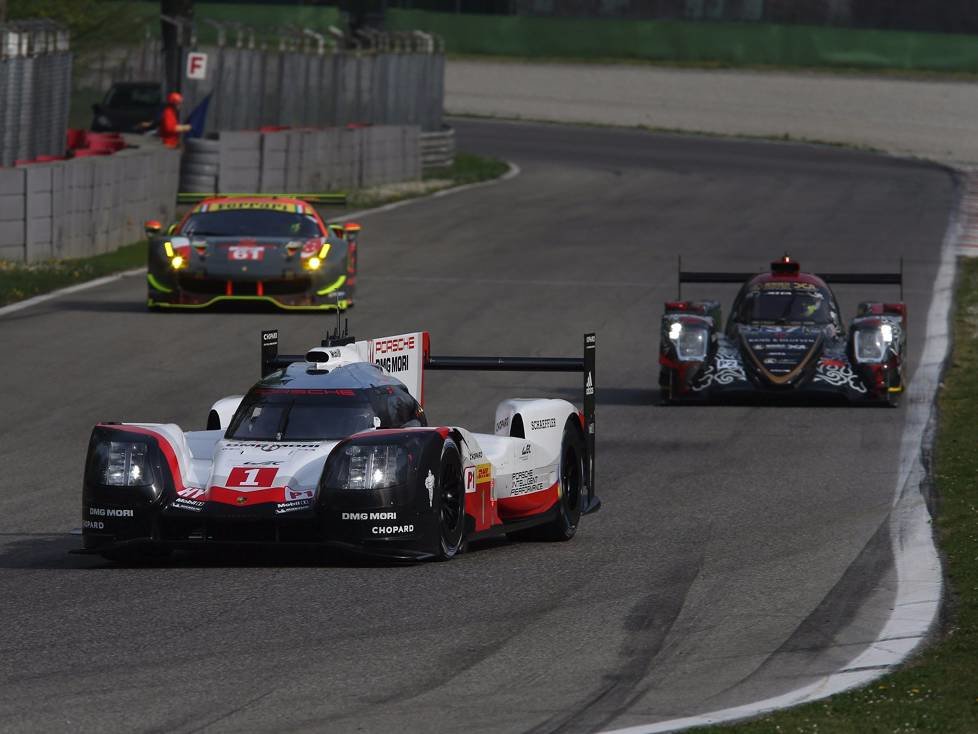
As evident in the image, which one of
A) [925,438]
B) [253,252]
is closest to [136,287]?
[253,252]

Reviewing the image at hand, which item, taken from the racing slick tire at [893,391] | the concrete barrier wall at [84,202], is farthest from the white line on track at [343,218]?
the racing slick tire at [893,391]

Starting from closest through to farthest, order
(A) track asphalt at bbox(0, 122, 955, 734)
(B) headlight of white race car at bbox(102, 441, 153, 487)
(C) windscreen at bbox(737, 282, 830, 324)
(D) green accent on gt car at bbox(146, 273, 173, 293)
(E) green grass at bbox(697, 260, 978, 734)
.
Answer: (E) green grass at bbox(697, 260, 978, 734)
(A) track asphalt at bbox(0, 122, 955, 734)
(B) headlight of white race car at bbox(102, 441, 153, 487)
(C) windscreen at bbox(737, 282, 830, 324)
(D) green accent on gt car at bbox(146, 273, 173, 293)

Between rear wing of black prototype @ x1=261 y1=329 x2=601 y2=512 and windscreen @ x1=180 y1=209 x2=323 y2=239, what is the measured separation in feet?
38.8

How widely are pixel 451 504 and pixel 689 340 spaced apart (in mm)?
8219

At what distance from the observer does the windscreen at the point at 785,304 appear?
19062mm

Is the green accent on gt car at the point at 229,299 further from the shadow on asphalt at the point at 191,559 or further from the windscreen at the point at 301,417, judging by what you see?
the windscreen at the point at 301,417

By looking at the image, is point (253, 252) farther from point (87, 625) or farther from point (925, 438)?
point (87, 625)

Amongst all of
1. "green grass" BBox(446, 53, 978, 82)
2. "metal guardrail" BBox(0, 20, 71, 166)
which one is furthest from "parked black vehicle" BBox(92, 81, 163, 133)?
"green grass" BBox(446, 53, 978, 82)

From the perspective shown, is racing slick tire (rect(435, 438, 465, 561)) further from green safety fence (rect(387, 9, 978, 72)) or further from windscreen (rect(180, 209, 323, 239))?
green safety fence (rect(387, 9, 978, 72))

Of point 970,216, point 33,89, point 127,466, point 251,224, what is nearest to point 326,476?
point 127,466

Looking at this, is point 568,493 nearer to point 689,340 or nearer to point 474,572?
point 474,572

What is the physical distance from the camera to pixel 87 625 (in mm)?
8953

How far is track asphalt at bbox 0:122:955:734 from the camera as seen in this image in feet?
25.6

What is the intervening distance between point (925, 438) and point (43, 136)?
19.4m
